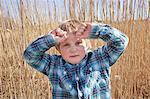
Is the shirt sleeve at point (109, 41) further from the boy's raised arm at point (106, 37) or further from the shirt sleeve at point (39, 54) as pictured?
the shirt sleeve at point (39, 54)

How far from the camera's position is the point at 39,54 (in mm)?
1544

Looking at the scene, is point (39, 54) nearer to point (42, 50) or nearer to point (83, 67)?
point (42, 50)

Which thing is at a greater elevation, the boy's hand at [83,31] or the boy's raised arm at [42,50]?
the boy's hand at [83,31]

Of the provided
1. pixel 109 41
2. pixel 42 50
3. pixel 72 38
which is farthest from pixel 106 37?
pixel 42 50

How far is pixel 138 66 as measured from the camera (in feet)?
11.0

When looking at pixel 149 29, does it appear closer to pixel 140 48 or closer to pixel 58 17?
pixel 140 48

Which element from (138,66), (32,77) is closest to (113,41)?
(32,77)

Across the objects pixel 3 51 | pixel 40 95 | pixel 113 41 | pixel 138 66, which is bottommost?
pixel 40 95

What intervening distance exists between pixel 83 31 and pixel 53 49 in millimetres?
1676

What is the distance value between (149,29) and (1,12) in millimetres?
1379

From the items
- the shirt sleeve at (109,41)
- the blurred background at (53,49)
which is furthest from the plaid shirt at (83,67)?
the blurred background at (53,49)

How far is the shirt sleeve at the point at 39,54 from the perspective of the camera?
1.52 metres

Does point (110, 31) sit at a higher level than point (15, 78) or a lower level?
higher

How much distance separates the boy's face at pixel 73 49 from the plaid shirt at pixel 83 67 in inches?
1.1
